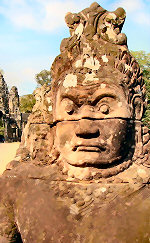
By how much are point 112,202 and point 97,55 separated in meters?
1.39

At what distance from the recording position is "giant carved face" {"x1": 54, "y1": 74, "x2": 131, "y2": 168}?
2229mm

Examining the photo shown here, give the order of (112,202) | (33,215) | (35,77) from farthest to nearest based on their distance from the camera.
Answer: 1. (35,77)
2. (33,215)
3. (112,202)

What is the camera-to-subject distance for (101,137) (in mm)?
2242

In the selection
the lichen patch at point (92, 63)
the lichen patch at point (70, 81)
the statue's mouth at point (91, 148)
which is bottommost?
the statue's mouth at point (91, 148)

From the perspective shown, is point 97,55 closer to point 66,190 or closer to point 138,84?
point 138,84

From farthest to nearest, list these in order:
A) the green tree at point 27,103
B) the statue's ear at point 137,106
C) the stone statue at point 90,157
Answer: the green tree at point 27,103, the statue's ear at point 137,106, the stone statue at point 90,157

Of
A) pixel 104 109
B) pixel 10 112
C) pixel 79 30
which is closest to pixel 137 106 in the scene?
pixel 104 109

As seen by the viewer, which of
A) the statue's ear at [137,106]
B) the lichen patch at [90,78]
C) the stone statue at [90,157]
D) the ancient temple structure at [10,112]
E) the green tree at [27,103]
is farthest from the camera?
the green tree at [27,103]

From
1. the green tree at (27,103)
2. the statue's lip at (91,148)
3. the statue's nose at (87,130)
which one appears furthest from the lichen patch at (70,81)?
the green tree at (27,103)

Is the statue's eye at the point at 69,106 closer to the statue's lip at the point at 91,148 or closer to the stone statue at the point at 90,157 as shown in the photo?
the stone statue at the point at 90,157

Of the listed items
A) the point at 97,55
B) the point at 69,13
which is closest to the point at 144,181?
the point at 97,55

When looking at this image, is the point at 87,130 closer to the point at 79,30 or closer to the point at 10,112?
the point at 79,30

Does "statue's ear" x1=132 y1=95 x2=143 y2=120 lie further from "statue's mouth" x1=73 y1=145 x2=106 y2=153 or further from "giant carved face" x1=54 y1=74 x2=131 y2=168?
"statue's mouth" x1=73 y1=145 x2=106 y2=153

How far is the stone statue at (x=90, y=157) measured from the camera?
82.1 inches
